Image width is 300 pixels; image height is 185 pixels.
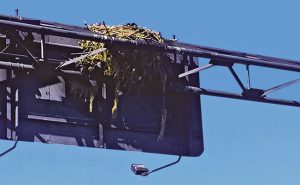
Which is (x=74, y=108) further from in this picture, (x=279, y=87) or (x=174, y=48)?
(x=279, y=87)

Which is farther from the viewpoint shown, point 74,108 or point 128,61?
point 128,61

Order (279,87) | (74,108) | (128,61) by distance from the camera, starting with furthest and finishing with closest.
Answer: (279,87)
(128,61)
(74,108)

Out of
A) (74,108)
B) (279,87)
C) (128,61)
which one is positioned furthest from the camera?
(279,87)

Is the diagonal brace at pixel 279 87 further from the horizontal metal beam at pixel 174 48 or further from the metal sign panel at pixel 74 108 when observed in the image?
the metal sign panel at pixel 74 108

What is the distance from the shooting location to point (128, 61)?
1159 centimetres

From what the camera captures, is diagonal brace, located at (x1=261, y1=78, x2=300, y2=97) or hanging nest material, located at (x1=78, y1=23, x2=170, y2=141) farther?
diagonal brace, located at (x1=261, y1=78, x2=300, y2=97)

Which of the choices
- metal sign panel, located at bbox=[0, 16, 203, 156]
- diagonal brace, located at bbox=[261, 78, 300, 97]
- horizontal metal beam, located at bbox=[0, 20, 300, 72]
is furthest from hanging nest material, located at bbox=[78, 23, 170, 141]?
diagonal brace, located at bbox=[261, 78, 300, 97]

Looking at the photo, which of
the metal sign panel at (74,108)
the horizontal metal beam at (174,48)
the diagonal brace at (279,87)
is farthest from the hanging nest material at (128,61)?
the diagonal brace at (279,87)

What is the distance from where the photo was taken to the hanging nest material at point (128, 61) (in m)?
11.4

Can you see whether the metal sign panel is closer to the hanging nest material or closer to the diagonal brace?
the hanging nest material

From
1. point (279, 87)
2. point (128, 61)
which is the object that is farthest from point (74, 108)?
point (279, 87)

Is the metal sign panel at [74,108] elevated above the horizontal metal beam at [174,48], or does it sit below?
below

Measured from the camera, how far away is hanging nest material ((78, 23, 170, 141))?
37.4 feet

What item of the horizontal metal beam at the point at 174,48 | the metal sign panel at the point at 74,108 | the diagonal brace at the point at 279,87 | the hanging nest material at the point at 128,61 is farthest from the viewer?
the diagonal brace at the point at 279,87
